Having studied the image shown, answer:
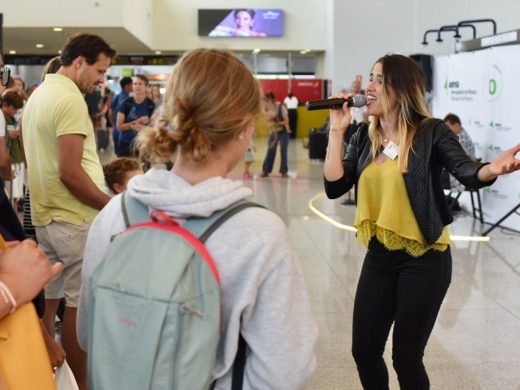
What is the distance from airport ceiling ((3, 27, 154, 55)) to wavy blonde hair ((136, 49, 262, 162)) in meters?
15.4

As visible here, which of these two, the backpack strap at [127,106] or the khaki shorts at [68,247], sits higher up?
the backpack strap at [127,106]

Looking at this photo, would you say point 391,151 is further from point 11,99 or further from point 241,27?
point 241,27

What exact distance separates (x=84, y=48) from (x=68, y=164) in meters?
0.57

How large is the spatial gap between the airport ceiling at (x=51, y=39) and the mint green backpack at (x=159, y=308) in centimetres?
1553

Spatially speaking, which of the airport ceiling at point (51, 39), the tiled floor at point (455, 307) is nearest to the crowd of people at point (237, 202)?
the tiled floor at point (455, 307)

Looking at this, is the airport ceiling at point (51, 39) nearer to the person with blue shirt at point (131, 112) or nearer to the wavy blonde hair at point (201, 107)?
the person with blue shirt at point (131, 112)

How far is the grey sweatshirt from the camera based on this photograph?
140cm

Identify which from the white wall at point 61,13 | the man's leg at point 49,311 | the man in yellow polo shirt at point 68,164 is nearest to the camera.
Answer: the man in yellow polo shirt at point 68,164

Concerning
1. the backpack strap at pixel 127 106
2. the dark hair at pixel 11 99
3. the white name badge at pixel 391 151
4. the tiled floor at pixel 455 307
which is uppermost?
the dark hair at pixel 11 99

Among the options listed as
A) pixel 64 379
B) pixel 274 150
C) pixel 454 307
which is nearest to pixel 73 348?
pixel 64 379

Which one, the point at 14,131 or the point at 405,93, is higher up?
the point at 405,93

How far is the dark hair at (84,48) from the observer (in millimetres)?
3104

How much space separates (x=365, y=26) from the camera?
802 inches

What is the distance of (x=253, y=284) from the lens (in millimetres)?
1401
